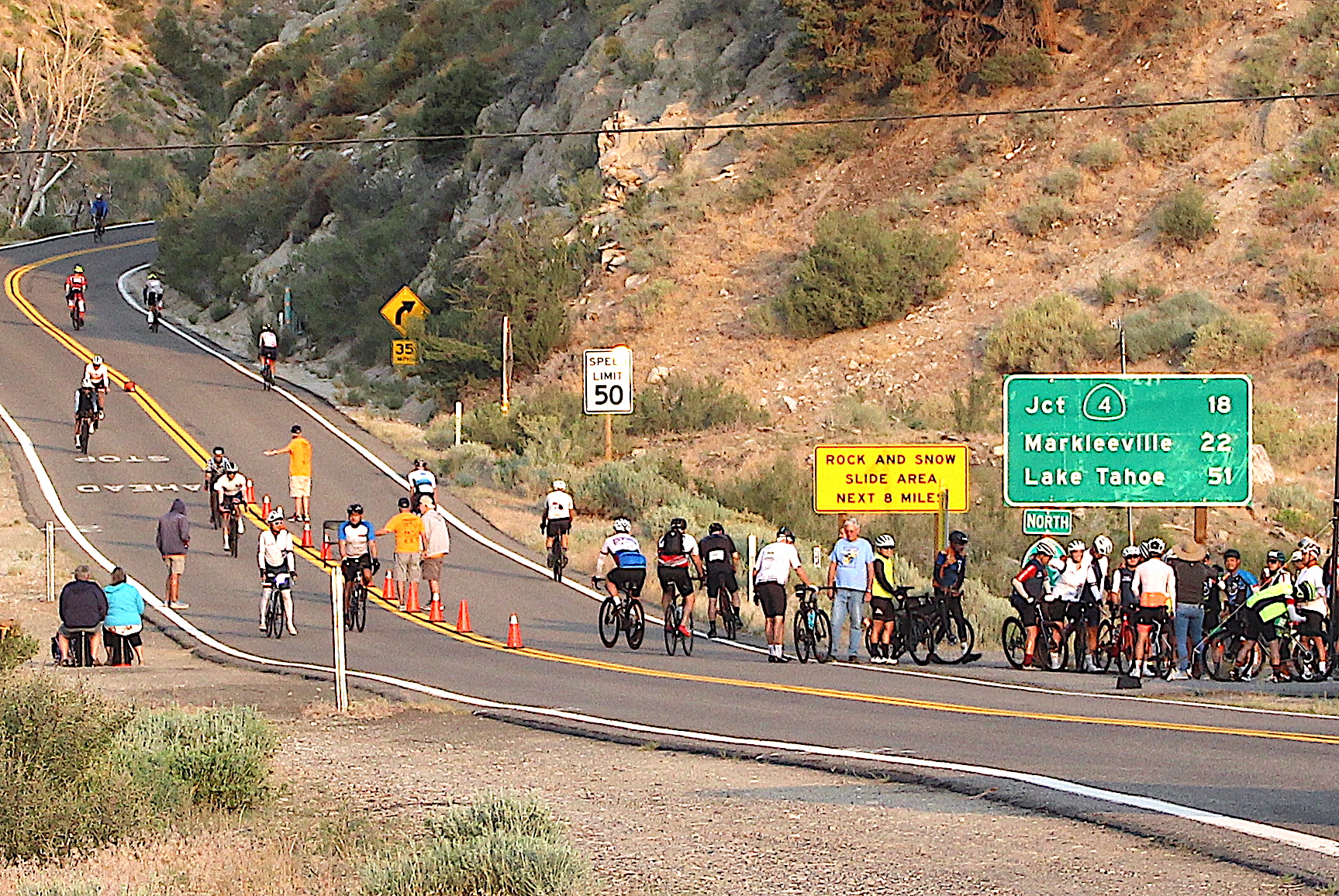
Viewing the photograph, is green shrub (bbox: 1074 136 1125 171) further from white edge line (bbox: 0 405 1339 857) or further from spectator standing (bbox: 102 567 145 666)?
spectator standing (bbox: 102 567 145 666)

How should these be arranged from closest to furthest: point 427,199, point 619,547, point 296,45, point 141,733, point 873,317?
1. point 141,733
2. point 619,547
3. point 873,317
4. point 427,199
5. point 296,45

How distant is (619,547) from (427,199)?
4137 centimetres

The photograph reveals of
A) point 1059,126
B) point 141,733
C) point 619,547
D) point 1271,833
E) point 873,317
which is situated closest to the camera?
point 1271,833

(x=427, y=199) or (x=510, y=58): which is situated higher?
(x=510, y=58)

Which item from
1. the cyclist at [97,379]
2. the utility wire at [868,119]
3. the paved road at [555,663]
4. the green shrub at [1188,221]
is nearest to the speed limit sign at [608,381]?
the paved road at [555,663]

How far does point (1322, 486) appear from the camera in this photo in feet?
120

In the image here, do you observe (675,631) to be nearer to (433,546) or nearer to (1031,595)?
(1031,595)

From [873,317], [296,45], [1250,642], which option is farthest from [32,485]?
[296,45]

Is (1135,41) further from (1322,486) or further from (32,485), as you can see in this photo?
(32,485)

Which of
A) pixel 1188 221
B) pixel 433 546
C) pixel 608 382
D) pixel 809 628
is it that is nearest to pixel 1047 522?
pixel 809 628

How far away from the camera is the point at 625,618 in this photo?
75.9 ft

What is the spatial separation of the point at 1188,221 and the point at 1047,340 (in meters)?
5.71

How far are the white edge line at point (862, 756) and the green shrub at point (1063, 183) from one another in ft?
98.8

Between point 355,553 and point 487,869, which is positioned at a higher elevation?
point 355,553
